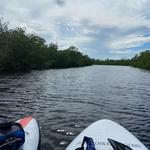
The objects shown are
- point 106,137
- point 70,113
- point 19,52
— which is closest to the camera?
point 106,137

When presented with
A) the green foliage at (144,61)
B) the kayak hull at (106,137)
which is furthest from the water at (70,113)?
the green foliage at (144,61)

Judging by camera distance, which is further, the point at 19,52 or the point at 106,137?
the point at 19,52

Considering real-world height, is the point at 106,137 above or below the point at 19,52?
below

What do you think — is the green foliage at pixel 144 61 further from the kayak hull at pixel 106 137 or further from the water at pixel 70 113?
the kayak hull at pixel 106 137

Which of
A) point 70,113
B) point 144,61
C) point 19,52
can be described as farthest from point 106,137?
point 144,61

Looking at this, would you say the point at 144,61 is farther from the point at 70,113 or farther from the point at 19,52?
the point at 70,113

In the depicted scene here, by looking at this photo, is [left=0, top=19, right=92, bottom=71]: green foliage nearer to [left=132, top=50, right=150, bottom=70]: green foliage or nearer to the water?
the water

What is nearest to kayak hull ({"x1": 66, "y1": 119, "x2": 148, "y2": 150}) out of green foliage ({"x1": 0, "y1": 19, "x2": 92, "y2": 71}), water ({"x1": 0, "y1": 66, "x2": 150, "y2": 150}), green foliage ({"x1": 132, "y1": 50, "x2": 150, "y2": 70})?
water ({"x1": 0, "y1": 66, "x2": 150, "y2": 150})

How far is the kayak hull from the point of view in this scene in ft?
23.9

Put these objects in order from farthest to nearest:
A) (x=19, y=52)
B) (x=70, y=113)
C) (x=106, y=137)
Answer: (x=19, y=52)
(x=70, y=113)
(x=106, y=137)

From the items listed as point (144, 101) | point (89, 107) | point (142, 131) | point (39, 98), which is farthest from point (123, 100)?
point (142, 131)

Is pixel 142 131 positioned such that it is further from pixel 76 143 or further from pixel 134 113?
pixel 76 143

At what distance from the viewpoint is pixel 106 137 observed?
306 inches

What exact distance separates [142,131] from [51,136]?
135 inches
